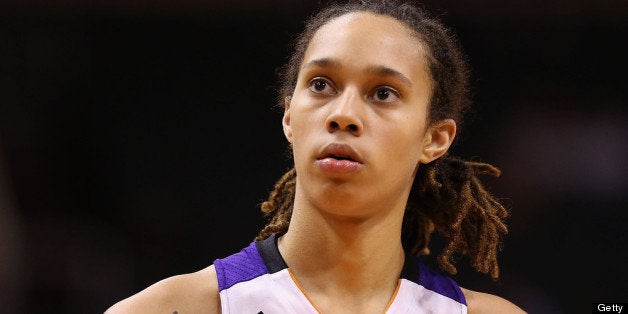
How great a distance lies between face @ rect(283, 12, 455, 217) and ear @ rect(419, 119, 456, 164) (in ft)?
0.04

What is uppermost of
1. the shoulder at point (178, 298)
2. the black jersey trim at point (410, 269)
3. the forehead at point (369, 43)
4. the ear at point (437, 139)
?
the forehead at point (369, 43)

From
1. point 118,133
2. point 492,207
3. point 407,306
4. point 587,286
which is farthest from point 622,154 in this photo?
point 118,133

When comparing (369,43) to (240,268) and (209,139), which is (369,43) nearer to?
(240,268)

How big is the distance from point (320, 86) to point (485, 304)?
91cm

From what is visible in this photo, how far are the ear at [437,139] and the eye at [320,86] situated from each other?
362 millimetres

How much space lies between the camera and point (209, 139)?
446 centimetres

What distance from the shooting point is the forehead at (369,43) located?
101 inches

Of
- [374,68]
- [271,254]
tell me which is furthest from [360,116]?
[271,254]

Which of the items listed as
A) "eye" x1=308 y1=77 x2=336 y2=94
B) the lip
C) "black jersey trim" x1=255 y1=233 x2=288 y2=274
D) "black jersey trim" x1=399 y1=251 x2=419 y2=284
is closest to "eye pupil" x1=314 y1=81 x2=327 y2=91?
"eye" x1=308 y1=77 x2=336 y2=94

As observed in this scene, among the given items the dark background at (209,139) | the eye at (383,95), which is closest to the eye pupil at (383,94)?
the eye at (383,95)

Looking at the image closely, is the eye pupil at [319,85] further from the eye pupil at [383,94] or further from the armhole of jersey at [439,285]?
the armhole of jersey at [439,285]

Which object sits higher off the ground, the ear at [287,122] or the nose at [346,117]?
the ear at [287,122]

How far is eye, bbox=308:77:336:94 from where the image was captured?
2.59 metres

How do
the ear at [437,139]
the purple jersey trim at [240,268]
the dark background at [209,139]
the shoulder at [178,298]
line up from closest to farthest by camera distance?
the shoulder at [178,298]
the purple jersey trim at [240,268]
the ear at [437,139]
the dark background at [209,139]
